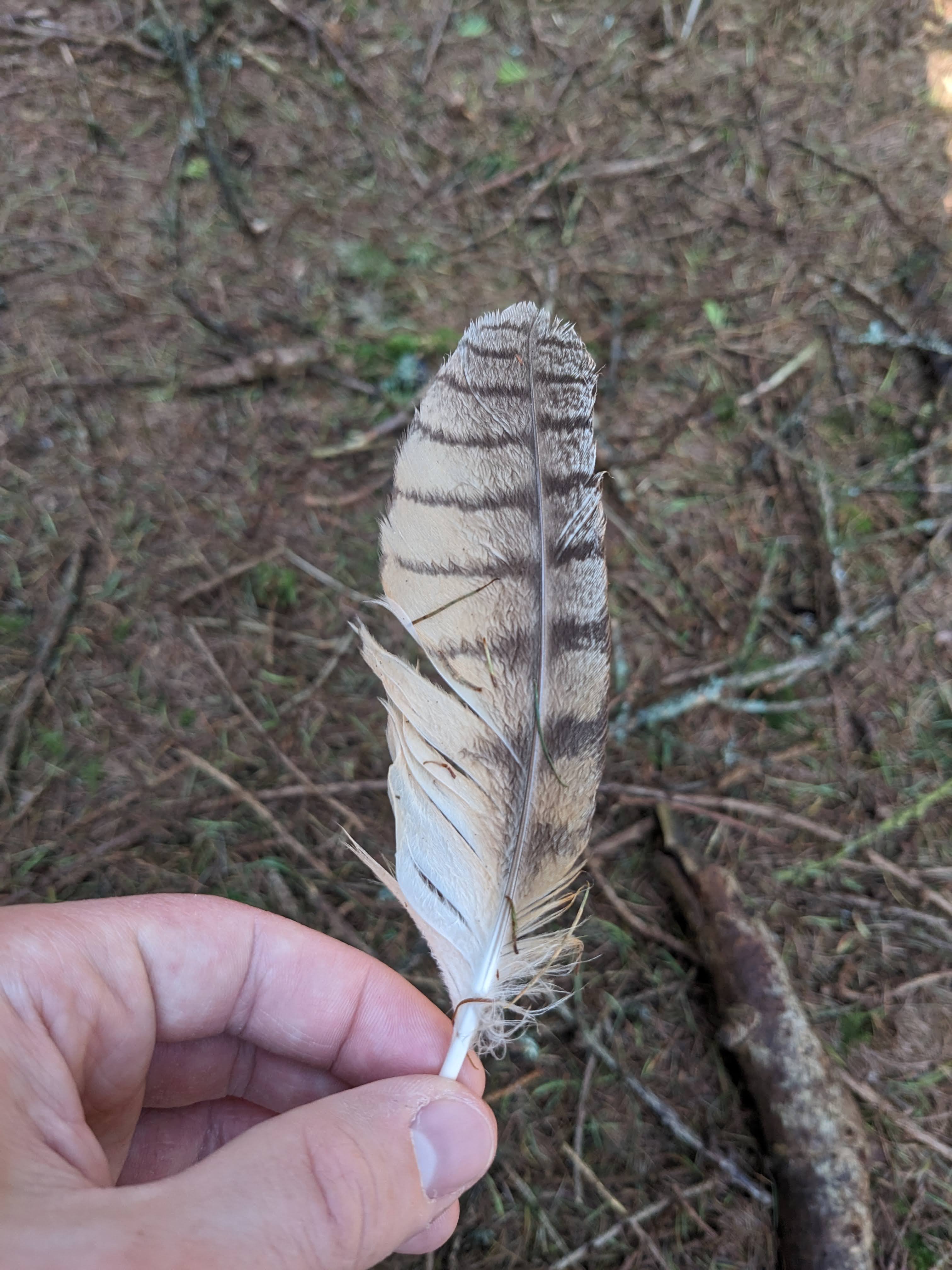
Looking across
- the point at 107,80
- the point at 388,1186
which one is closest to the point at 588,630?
the point at 388,1186

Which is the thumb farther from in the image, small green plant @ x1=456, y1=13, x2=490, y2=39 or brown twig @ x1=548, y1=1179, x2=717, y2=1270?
small green plant @ x1=456, y1=13, x2=490, y2=39

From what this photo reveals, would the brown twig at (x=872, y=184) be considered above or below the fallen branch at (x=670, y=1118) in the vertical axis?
above

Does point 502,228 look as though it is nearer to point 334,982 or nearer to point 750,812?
point 750,812

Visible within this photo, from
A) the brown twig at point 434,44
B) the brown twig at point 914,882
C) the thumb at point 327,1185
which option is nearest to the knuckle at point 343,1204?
the thumb at point 327,1185

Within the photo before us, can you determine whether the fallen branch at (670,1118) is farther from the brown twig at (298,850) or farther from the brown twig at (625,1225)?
the brown twig at (298,850)

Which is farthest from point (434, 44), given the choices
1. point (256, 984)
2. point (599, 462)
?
point (256, 984)
